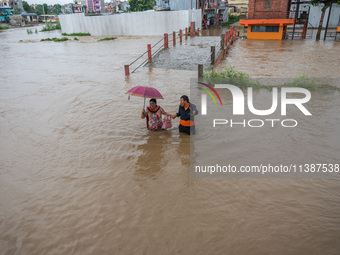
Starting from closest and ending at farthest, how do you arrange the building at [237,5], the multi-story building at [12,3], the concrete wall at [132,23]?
the concrete wall at [132,23] < the building at [237,5] < the multi-story building at [12,3]

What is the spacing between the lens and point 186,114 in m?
5.59

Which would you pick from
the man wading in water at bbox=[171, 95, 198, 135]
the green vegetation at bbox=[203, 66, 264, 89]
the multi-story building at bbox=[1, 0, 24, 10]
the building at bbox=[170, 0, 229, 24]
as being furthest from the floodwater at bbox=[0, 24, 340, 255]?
the multi-story building at bbox=[1, 0, 24, 10]

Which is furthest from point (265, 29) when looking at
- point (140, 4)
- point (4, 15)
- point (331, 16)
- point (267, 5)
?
point (4, 15)

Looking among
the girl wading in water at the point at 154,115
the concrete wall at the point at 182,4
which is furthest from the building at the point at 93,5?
the girl wading in water at the point at 154,115

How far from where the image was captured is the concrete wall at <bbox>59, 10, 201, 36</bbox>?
27281mm

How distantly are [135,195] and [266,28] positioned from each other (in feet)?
75.4

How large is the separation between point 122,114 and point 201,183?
387 cm

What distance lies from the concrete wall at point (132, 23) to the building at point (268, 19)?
692 centimetres

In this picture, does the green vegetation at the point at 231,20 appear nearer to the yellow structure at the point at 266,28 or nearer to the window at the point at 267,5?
the yellow structure at the point at 266,28

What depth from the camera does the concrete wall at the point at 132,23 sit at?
27281 millimetres

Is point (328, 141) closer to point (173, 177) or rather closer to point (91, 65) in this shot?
point (173, 177)

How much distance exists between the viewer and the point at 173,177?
→ 4625 millimetres

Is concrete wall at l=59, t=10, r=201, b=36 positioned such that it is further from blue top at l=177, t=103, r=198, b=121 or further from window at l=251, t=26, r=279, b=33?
blue top at l=177, t=103, r=198, b=121

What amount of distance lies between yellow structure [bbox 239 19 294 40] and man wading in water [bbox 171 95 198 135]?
19.9 metres
